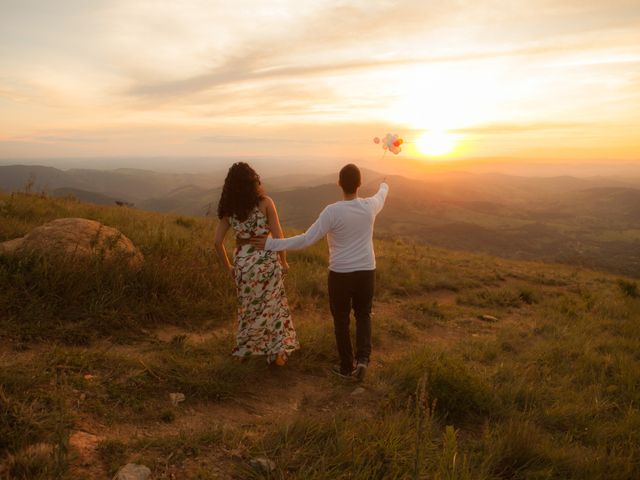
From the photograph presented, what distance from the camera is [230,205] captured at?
4.67m

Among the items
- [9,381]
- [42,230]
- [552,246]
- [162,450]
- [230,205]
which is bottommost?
[552,246]

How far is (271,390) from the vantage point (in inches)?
174

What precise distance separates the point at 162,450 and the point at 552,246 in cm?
11952

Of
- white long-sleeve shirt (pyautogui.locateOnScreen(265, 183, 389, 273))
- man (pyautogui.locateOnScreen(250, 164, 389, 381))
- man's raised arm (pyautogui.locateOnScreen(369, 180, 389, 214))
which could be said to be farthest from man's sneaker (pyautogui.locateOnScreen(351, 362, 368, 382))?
man's raised arm (pyautogui.locateOnScreen(369, 180, 389, 214))

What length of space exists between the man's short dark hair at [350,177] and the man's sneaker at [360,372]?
217 cm

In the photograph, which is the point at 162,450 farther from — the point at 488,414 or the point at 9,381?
the point at 488,414

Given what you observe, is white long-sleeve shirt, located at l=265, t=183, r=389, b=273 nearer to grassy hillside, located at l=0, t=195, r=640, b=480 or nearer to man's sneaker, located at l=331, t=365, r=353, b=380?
man's sneaker, located at l=331, t=365, r=353, b=380

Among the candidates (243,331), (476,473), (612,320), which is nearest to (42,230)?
(243,331)

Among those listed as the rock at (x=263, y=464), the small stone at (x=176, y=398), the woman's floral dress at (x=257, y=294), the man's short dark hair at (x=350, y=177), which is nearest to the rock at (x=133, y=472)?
the rock at (x=263, y=464)

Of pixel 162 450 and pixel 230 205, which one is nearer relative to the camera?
pixel 162 450

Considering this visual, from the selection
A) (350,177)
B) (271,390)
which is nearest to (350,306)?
(271,390)

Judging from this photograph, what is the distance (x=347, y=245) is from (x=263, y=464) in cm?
247

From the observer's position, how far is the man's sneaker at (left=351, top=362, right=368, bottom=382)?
15.8 feet

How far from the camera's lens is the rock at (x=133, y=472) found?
8.53 ft
